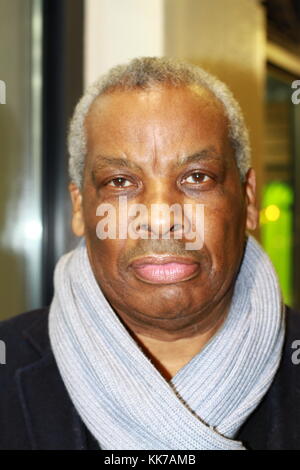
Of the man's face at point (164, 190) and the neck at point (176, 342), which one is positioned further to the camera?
the neck at point (176, 342)

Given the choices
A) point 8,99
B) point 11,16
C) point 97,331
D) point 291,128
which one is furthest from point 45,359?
point 291,128

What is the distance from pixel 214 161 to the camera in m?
1.01

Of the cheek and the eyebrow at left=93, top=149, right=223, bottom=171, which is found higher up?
the eyebrow at left=93, top=149, right=223, bottom=171

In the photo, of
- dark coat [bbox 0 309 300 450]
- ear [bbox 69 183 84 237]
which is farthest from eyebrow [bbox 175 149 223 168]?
dark coat [bbox 0 309 300 450]

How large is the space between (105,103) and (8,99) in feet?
2.61

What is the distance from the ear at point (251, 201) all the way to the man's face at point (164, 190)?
96 mm

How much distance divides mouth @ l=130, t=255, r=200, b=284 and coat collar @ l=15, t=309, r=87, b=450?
25 cm

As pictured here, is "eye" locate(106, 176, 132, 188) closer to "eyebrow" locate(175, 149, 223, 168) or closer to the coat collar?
"eyebrow" locate(175, 149, 223, 168)

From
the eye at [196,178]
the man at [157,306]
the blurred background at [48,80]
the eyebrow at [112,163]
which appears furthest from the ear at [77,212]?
the blurred background at [48,80]

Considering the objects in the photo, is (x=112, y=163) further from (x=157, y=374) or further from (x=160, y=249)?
(x=157, y=374)

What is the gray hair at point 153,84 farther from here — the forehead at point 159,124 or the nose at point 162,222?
the nose at point 162,222

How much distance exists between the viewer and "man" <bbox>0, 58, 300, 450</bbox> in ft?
3.20

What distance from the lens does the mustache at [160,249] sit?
964 mm
